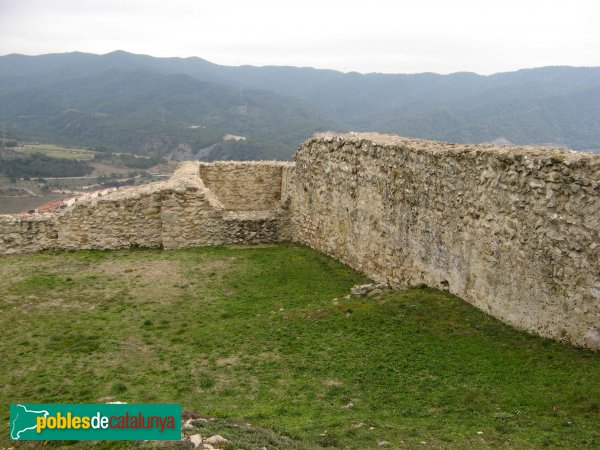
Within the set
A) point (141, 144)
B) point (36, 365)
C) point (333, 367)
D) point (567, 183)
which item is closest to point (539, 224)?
point (567, 183)

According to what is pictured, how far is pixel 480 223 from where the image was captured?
369 inches

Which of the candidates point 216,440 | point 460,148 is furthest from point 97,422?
point 460,148

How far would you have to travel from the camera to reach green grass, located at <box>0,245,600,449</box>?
6.33m

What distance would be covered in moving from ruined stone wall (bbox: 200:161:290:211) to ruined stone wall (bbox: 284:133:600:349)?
6.14 meters

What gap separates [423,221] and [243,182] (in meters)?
10.5

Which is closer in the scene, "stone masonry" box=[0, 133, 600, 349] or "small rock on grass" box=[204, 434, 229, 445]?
"small rock on grass" box=[204, 434, 229, 445]

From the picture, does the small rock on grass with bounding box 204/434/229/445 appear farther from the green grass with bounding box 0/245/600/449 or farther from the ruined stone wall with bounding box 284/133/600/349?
the ruined stone wall with bounding box 284/133/600/349

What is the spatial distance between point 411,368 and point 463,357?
0.77 meters

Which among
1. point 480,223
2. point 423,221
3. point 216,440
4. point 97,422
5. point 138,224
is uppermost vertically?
point 480,223

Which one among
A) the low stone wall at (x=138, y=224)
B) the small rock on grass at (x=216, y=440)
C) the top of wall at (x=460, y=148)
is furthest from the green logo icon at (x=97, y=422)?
the low stone wall at (x=138, y=224)

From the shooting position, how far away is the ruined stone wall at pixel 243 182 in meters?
20.1

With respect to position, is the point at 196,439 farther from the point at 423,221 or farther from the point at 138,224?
the point at 138,224

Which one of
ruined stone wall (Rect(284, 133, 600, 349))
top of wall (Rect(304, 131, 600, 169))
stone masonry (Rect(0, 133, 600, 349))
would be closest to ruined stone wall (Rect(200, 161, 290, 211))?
stone masonry (Rect(0, 133, 600, 349))

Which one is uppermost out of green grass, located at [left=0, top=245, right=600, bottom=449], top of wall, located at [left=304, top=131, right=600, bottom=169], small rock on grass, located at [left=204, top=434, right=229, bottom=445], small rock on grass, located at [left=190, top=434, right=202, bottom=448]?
top of wall, located at [left=304, top=131, right=600, bottom=169]
